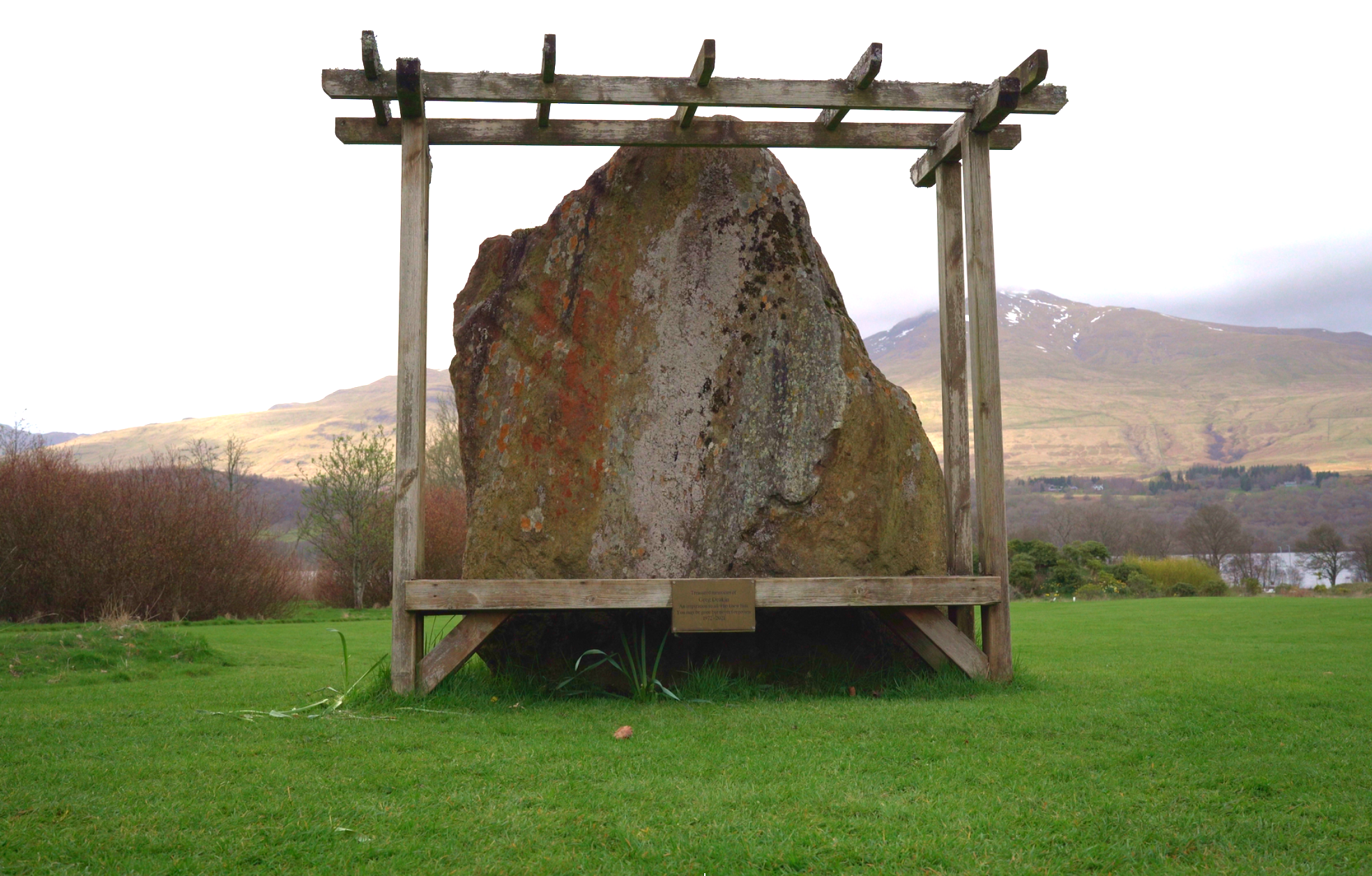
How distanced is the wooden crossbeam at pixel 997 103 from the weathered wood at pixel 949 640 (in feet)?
12.1

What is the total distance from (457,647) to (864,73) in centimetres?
500

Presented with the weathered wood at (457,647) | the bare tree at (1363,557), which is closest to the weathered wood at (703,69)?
the weathered wood at (457,647)

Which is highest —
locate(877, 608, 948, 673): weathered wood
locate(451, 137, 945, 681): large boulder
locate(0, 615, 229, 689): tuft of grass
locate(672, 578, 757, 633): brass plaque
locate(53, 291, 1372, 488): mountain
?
locate(53, 291, 1372, 488): mountain

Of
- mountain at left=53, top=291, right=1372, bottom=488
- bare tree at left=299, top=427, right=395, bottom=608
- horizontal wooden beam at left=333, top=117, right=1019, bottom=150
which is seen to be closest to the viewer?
horizontal wooden beam at left=333, top=117, right=1019, bottom=150

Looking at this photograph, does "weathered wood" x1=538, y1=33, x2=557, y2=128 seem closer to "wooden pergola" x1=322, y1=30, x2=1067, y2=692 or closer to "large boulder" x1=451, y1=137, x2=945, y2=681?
"wooden pergola" x1=322, y1=30, x2=1067, y2=692

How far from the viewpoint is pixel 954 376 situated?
759 centimetres

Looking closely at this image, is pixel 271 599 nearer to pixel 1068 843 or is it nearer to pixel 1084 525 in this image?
pixel 1068 843

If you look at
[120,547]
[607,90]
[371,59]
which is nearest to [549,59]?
[607,90]

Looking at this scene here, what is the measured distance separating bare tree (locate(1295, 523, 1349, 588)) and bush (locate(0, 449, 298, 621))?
41.5 m

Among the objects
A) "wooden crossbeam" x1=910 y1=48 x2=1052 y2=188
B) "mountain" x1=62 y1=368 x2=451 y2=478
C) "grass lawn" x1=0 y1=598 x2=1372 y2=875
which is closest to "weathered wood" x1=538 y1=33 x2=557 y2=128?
"wooden crossbeam" x1=910 y1=48 x2=1052 y2=188

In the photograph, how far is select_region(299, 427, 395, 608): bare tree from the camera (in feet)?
80.9

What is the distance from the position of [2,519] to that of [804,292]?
16089 millimetres

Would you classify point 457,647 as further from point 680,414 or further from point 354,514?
point 354,514

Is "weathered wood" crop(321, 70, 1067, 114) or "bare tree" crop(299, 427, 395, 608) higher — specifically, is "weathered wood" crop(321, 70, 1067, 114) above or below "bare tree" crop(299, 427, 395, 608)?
above
